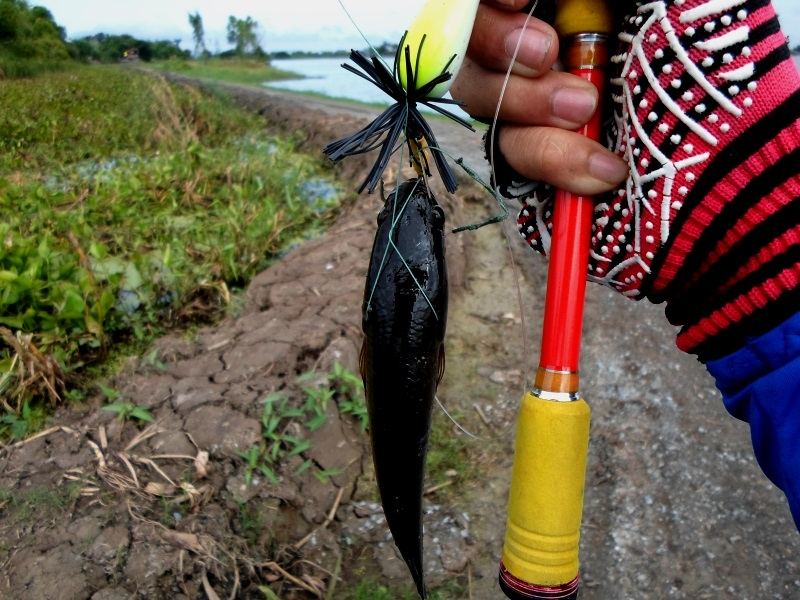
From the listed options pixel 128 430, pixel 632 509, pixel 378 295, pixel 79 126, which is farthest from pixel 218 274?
pixel 79 126

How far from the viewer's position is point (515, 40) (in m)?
1.21

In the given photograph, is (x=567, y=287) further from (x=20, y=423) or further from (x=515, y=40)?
(x=20, y=423)

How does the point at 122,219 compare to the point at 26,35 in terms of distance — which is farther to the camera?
the point at 26,35

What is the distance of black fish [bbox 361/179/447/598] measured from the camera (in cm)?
125

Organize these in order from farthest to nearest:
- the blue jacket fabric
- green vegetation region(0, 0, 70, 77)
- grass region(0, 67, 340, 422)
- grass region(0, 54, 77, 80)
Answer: green vegetation region(0, 0, 70, 77)
grass region(0, 54, 77, 80)
grass region(0, 67, 340, 422)
the blue jacket fabric

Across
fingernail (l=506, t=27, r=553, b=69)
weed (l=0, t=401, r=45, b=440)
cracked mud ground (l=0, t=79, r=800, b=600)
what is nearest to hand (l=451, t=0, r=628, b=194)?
fingernail (l=506, t=27, r=553, b=69)

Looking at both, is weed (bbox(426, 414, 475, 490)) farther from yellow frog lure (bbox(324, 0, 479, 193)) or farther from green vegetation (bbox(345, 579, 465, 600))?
yellow frog lure (bbox(324, 0, 479, 193))

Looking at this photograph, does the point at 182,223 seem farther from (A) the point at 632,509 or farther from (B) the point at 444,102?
(B) the point at 444,102

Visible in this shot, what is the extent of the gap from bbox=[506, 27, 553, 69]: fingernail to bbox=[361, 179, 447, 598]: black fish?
11.3 inches

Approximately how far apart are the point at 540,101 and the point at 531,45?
0.34 feet

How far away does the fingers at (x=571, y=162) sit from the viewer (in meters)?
1.25

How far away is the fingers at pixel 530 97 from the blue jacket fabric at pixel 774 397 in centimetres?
50

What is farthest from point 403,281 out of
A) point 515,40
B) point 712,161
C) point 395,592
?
point 395,592

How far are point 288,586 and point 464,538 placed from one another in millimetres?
652
